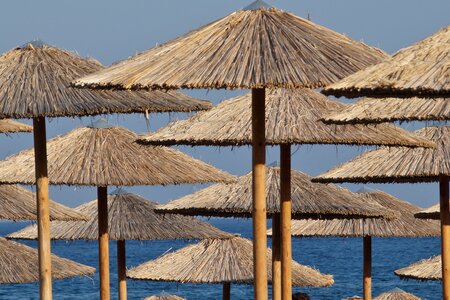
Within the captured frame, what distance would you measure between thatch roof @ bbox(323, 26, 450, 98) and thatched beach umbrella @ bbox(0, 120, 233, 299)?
540 centimetres

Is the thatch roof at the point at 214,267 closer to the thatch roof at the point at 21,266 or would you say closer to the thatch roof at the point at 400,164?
the thatch roof at the point at 21,266

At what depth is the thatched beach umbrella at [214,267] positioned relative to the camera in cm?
1795

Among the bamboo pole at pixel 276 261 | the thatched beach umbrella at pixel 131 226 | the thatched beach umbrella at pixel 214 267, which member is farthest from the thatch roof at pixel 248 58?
the thatched beach umbrella at pixel 214 267

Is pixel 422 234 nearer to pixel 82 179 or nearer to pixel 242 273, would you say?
pixel 242 273

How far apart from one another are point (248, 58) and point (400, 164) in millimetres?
5038

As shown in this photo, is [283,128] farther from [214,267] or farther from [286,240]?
[214,267]

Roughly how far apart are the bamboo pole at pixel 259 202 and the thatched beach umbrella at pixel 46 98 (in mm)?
1618

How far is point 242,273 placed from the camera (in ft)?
58.8

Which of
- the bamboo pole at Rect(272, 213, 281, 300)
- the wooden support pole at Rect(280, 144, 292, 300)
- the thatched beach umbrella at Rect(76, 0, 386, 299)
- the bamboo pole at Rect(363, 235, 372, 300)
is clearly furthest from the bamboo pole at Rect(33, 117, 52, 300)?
the bamboo pole at Rect(363, 235, 372, 300)

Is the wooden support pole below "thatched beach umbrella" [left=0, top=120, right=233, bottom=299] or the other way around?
below

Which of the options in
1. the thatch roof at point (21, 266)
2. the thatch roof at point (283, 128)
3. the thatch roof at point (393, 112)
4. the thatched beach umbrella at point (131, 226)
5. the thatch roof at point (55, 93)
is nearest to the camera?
the thatch roof at point (393, 112)

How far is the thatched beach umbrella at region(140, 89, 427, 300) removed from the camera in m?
Result: 12.5

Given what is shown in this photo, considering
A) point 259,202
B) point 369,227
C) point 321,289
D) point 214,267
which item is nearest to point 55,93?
point 259,202

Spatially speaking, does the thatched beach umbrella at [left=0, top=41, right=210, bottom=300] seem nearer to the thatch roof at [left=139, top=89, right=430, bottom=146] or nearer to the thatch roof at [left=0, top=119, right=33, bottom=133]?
the thatch roof at [left=139, top=89, right=430, bottom=146]
